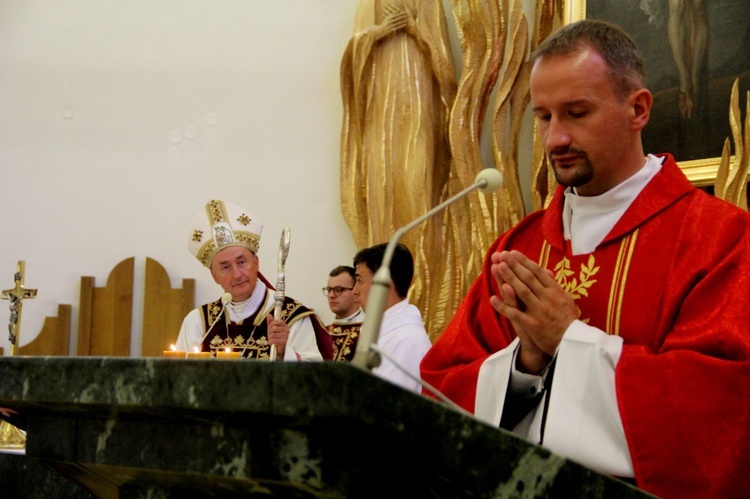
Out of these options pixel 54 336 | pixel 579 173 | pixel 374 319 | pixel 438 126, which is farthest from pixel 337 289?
pixel 374 319

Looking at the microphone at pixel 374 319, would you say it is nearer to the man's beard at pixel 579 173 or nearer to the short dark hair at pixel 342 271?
the man's beard at pixel 579 173

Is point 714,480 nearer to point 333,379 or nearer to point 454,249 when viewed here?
point 333,379

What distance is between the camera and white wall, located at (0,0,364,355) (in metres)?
7.21

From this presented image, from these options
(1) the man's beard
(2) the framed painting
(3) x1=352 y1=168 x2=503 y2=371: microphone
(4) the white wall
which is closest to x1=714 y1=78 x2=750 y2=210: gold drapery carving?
(2) the framed painting

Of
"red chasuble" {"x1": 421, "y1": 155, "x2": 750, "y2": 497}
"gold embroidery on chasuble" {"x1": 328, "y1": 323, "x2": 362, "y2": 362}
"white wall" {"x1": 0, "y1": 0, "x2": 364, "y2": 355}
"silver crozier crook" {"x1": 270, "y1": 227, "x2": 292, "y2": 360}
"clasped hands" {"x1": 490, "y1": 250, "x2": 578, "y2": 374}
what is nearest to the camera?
"red chasuble" {"x1": 421, "y1": 155, "x2": 750, "y2": 497}

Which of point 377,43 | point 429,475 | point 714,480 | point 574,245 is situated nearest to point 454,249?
point 377,43

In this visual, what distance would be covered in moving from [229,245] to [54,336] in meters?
2.30

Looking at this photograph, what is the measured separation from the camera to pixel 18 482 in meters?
3.66

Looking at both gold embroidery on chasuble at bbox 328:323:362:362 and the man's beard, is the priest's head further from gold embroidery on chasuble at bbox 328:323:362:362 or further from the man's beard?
the man's beard

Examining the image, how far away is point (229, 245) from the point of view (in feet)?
18.6

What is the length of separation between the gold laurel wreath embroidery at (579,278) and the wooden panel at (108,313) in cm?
529

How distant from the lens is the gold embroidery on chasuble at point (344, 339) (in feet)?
20.2

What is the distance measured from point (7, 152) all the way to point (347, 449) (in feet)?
22.8

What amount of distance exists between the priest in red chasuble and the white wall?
461cm
